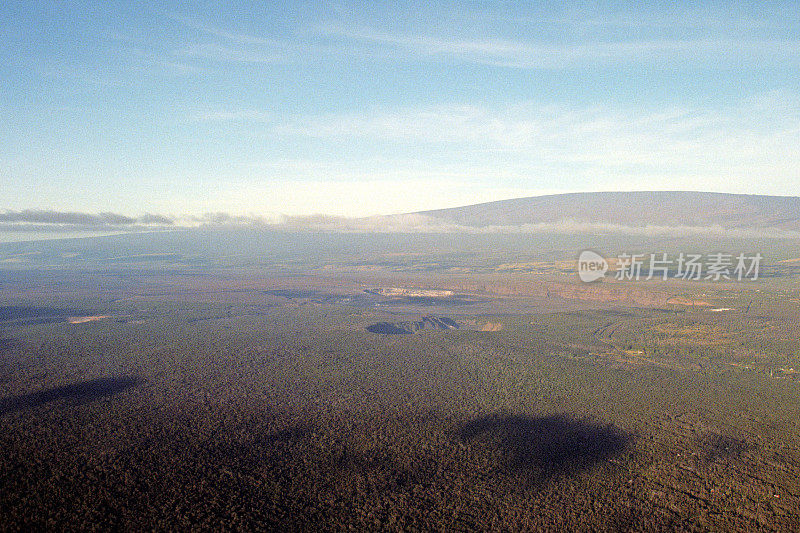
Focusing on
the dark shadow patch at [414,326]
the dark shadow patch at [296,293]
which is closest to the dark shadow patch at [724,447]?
the dark shadow patch at [414,326]

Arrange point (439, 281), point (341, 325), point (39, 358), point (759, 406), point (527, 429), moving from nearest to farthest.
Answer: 1. point (527, 429)
2. point (759, 406)
3. point (39, 358)
4. point (341, 325)
5. point (439, 281)

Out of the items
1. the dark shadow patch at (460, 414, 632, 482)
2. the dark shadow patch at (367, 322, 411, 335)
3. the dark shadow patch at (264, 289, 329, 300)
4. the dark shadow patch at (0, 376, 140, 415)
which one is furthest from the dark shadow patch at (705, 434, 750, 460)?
the dark shadow patch at (264, 289, 329, 300)

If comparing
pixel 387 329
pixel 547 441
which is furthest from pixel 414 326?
pixel 547 441

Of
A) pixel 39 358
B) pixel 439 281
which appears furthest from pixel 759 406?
pixel 439 281

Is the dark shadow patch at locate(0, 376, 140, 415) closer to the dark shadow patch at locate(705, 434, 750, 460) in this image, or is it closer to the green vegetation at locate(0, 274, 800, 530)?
the green vegetation at locate(0, 274, 800, 530)

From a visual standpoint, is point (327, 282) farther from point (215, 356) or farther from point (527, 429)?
point (527, 429)
